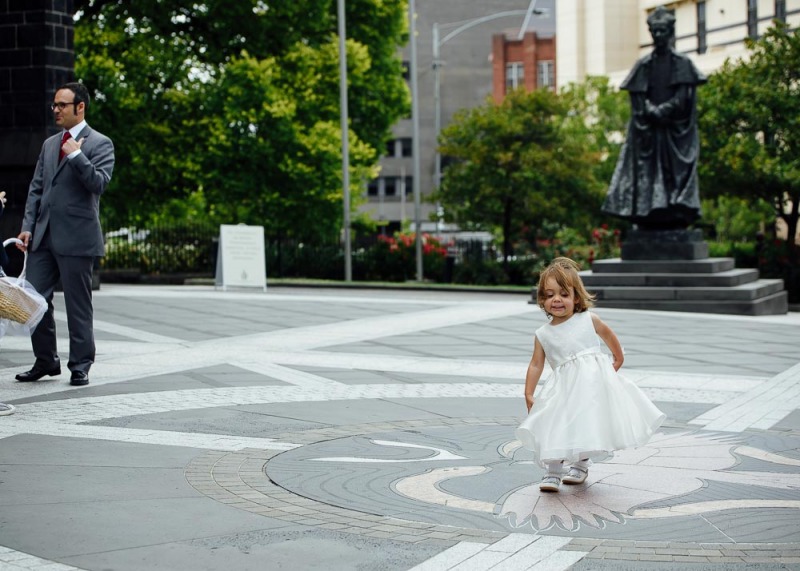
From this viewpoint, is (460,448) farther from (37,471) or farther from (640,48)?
(640,48)

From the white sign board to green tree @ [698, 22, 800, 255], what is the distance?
13591mm

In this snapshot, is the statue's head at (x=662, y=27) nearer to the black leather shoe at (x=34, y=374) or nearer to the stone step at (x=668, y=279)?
the stone step at (x=668, y=279)

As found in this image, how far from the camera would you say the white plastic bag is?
25.5 ft

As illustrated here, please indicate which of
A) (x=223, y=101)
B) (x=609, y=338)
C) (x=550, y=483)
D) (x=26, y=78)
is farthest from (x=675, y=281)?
(x=223, y=101)

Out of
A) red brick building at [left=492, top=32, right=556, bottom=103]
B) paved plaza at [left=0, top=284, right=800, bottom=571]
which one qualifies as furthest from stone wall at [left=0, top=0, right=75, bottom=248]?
red brick building at [left=492, top=32, right=556, bottom=103]

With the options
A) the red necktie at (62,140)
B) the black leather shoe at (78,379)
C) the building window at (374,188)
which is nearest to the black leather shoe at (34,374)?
the black leather shoe at (78,379)

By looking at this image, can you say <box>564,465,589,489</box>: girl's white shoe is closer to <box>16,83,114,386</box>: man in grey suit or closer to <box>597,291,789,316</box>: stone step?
<box>16,83,114,386</box>: man in grey suit

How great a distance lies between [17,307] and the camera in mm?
7840

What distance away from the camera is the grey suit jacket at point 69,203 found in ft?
28.8

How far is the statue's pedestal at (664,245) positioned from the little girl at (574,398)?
13.4 meters

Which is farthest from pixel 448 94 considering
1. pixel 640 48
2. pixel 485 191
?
pixel 485 191

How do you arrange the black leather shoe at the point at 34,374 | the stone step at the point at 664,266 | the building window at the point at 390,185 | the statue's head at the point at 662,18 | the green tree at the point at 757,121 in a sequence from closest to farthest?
1. the black leather shoe at the point at 34,374
2. the stone step at the point at 664,266
3. the statue's head at the point at 662,18
4. the green tree at the point at 757,121
5. the building window at the point at 390,185

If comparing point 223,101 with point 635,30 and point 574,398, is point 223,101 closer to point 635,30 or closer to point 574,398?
point 574,398

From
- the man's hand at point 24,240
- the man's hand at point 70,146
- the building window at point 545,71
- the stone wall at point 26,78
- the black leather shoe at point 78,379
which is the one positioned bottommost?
the black leather shoe at point 78,379
